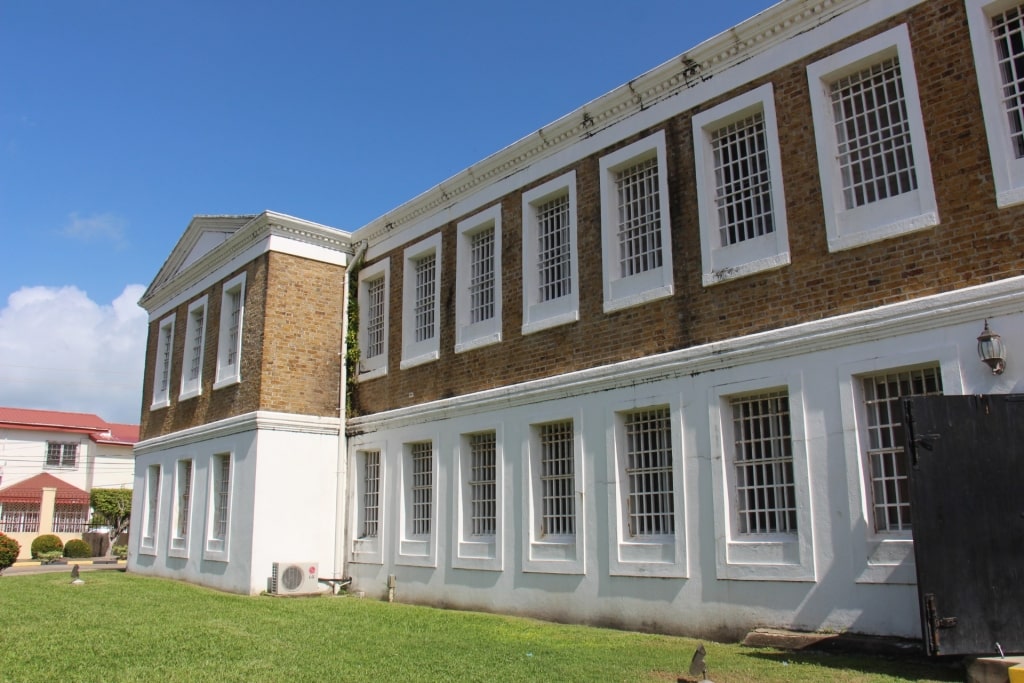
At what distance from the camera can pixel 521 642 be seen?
1004cm

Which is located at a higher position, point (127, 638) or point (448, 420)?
point (448, 420)

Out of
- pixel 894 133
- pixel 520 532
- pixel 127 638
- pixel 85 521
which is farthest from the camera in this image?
pixel 85 521

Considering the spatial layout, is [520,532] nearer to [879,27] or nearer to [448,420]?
[448,420]

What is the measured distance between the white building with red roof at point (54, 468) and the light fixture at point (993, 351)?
141ft

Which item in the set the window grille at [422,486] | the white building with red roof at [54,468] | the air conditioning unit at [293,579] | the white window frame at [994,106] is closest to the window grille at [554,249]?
the window grille at [422,486]

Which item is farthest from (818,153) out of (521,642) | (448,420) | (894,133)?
(448,420)

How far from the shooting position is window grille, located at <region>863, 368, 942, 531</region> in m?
8.84

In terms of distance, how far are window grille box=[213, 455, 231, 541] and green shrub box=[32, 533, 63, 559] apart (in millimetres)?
24136

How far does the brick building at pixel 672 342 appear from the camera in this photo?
884cm

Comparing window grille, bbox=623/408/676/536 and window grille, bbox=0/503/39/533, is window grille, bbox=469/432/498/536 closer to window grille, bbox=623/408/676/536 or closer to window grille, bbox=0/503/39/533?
window grille, bbox=623/408/676/536

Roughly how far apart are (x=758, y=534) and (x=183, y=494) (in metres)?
14.9

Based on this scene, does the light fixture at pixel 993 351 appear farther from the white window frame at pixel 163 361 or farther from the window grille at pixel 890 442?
the white window frame at pixel 163 361

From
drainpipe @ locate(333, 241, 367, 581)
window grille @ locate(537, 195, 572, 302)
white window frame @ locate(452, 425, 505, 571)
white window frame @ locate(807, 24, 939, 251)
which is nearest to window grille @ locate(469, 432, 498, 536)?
white window frame @ locate(452, 425, 505, 571)

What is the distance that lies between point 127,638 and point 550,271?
7868mm
